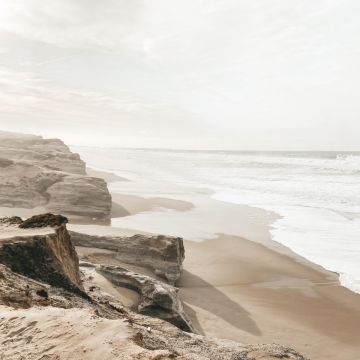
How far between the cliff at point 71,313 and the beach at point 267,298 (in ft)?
2.75

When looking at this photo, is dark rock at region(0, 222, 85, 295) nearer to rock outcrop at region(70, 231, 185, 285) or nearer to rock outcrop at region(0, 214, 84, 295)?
rock outcrop at region(0, 214, 84, 295)

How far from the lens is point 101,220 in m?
16.3

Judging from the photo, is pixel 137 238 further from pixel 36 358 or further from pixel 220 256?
pixel 36 358

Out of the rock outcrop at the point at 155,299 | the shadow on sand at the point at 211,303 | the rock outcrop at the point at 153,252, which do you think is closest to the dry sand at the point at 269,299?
the shadow on sand at the point at 211,303

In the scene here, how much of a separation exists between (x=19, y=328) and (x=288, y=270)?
904cm

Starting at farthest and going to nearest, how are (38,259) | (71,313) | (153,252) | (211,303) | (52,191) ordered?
(52,191), (153,252), (211,303), (38,259), (71,313)

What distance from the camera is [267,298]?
369 inches

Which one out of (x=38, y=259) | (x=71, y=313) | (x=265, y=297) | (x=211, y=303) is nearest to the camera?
(x=71, y=313)

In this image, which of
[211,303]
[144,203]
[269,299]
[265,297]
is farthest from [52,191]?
[269,299]

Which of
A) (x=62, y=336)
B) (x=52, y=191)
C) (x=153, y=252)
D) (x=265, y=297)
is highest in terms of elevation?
(x=62, y=336)

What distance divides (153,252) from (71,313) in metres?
5.41

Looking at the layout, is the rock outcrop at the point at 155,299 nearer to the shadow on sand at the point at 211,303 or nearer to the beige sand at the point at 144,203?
the shadow on sand at the point at 211,303

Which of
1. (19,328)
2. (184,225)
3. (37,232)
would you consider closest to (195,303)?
(37,232)

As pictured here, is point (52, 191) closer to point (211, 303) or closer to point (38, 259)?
point (211, 303)
